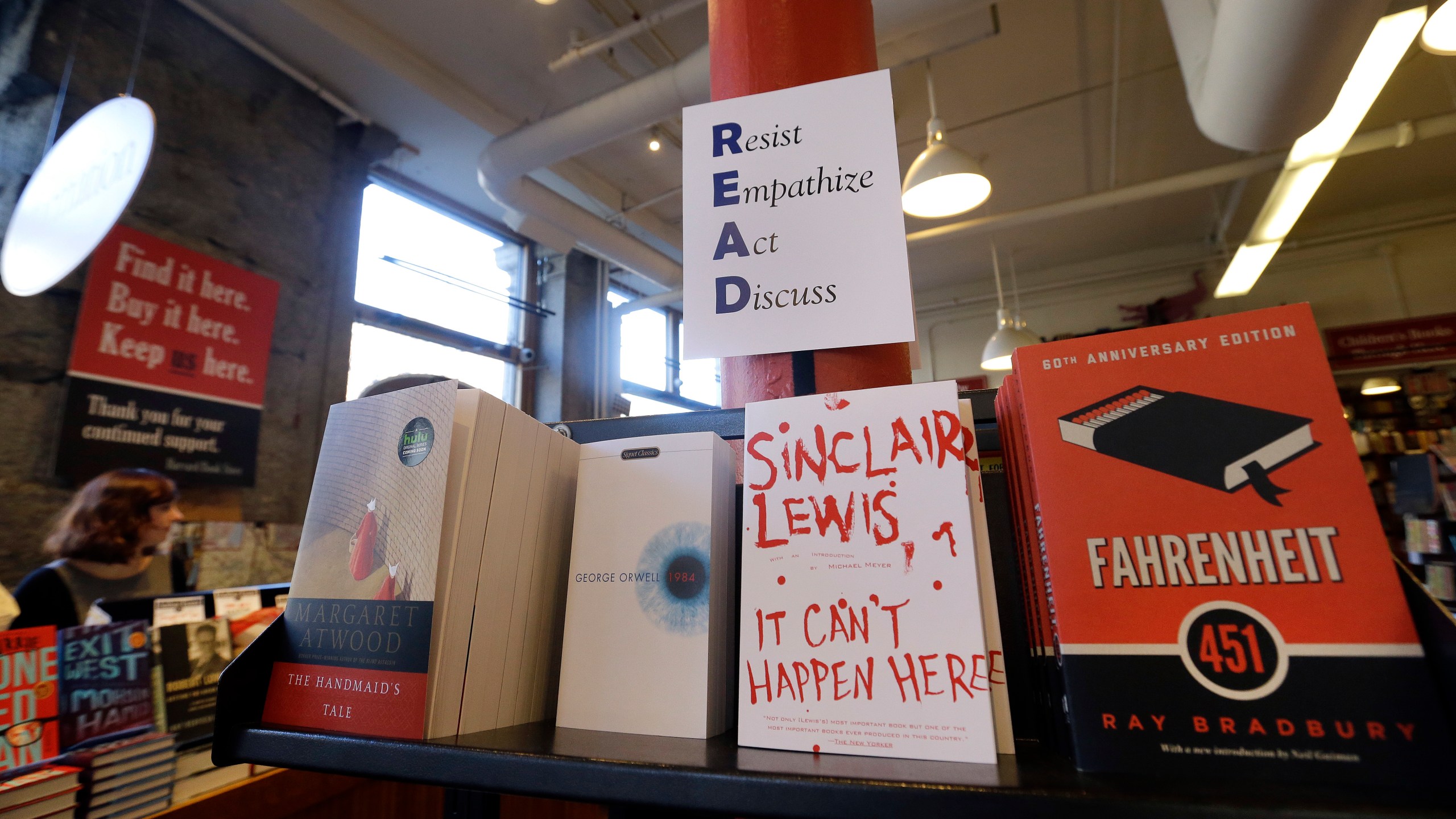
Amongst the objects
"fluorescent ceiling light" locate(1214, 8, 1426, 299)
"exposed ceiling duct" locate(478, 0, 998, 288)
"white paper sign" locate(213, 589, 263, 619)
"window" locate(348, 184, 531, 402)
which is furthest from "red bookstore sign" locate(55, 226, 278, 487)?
"fluorescent ceiling light" locate(1214, 8, 1426, 299)

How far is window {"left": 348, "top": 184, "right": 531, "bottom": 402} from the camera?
443 cm

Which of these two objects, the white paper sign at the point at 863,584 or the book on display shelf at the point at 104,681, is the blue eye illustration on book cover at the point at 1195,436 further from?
the book on display shelf at the point at 104,681

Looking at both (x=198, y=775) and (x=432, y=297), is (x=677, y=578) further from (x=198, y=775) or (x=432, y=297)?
(x=432, y=297)

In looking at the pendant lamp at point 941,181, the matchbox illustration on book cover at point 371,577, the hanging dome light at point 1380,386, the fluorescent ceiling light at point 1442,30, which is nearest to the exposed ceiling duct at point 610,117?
the pendant lamp at point 941,181

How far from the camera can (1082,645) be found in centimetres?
48

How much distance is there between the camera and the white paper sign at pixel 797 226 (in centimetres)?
74

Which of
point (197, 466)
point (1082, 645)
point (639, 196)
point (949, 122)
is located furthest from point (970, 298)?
point (1082, 645)

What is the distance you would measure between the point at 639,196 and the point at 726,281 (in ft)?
16.4

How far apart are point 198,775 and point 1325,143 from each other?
492 centimetres

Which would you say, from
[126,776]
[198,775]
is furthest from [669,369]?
[126,776]

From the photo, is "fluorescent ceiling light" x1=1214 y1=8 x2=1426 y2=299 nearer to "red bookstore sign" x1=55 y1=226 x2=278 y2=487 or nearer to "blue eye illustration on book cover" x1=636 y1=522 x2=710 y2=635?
"blue eye illustration on book cover" x1=636 y1=522 x2=710 y2=635

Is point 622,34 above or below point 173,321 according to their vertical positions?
above

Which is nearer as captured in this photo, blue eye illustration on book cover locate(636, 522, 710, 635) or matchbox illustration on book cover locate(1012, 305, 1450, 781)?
matchbox illustration on book cover locate(1012, 305, 1450, 781)

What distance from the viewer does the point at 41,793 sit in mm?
1173
